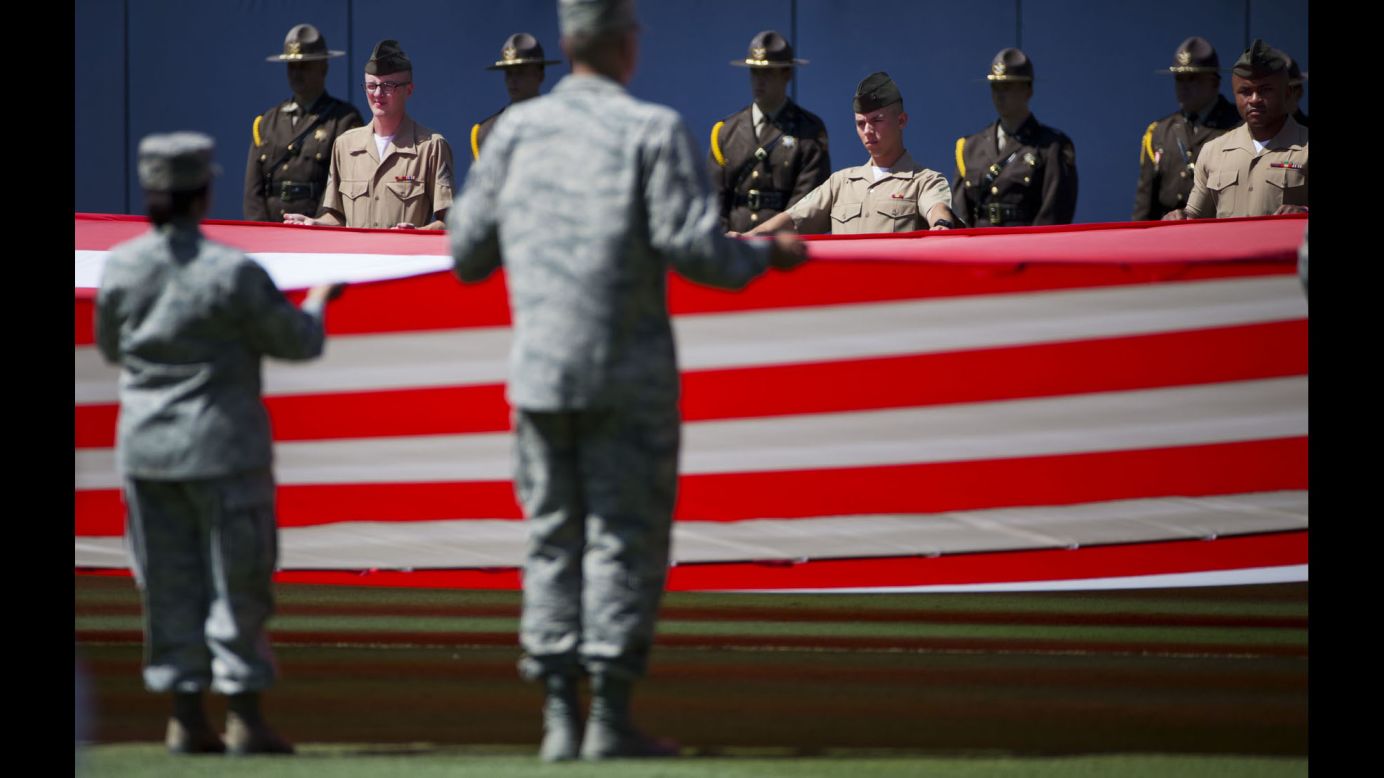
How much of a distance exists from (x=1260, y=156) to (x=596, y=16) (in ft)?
12.7

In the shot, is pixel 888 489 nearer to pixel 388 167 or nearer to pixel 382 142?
pixel 388 167

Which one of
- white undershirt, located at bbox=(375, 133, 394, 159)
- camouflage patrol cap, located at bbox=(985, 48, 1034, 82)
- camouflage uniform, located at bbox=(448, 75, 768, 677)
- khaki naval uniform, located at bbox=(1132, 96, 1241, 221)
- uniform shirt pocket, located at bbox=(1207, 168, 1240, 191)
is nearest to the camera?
camouflage uniform, located at bbox=(448, 75, 768, 677)

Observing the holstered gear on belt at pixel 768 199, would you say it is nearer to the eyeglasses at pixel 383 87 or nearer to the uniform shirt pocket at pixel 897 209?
the uniform shirt pocket at pixel 897 209

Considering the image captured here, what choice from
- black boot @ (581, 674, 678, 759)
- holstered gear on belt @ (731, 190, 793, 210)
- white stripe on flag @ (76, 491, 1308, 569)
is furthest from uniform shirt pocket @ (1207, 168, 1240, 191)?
black boot @ (581, 674, 678, 759)

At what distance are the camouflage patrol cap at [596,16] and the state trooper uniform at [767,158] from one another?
412cm

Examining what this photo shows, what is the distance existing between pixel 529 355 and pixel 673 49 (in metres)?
7.69

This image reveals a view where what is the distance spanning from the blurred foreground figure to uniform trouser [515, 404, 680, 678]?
11.9 ft

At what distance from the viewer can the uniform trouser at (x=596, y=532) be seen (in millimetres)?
3365

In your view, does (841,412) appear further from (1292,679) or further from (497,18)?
(497,18)

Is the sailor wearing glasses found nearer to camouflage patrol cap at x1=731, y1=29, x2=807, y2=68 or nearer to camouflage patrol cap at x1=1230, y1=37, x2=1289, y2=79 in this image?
camouflage patrol cap at x1=731, y1=29, x2=807, y2=68

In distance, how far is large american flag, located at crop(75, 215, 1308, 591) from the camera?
4422 millimetres

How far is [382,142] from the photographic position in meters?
7.70

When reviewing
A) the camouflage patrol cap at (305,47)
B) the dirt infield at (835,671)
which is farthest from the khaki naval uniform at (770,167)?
the dirt infield at (835,671)

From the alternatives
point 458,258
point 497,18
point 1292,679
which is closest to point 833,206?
point 1292,679
